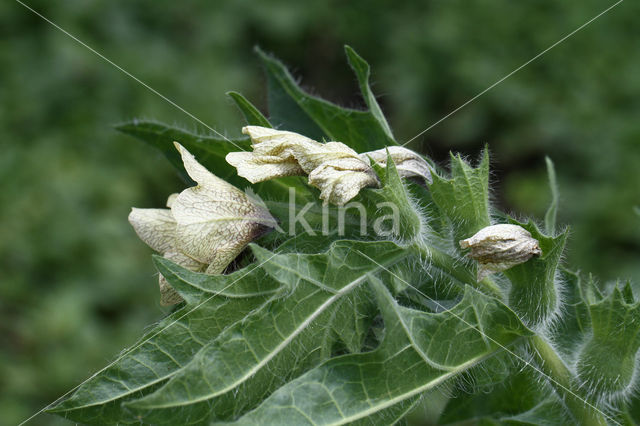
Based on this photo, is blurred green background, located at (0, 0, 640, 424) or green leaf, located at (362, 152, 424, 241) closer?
green leaf, located at (362, 152, 424, 241)

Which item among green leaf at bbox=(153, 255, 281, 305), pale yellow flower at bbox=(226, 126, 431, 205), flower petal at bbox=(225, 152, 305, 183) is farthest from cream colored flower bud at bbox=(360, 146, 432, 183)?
green leaf at bbox=(153, 255, 281, 305)

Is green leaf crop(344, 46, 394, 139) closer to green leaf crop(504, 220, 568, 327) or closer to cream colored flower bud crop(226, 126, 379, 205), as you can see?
cream colored flower bud crop(226, 126, 379, 205)

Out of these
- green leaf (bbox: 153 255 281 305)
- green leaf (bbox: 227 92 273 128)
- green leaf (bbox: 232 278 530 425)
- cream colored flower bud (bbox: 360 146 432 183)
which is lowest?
green leaf (bbox: 232 278 530 425)

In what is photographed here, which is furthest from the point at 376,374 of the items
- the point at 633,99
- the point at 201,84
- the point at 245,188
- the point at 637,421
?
the point at 633,99

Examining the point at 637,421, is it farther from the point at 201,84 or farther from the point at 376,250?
the point at 201,84

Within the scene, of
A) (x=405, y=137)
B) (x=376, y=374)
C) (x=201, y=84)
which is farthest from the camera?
(x=405, y=137)

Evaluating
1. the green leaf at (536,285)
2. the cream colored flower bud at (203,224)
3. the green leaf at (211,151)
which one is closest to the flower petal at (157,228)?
the cream colored flower bud at (203,224)

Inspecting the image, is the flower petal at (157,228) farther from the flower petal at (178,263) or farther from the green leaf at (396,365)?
the green leaf at (396,365)
